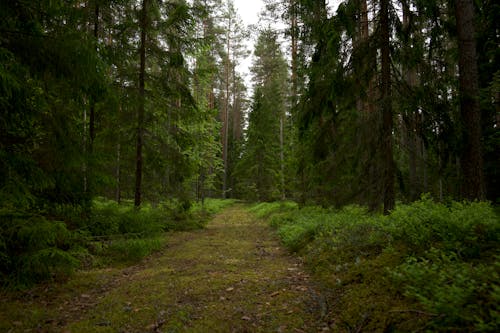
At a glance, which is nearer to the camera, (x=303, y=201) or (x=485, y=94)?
(x=485, y=94)

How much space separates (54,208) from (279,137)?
1085 inches

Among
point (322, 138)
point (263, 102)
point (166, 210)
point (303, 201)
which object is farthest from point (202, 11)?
point (263, 102)

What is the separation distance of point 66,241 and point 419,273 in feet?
20.5

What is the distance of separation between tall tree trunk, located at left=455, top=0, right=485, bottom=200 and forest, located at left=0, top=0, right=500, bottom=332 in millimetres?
31

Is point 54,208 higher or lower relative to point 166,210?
higher

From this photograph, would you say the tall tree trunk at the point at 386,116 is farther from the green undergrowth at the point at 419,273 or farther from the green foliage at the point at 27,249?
the green foliage at the point at 27,249

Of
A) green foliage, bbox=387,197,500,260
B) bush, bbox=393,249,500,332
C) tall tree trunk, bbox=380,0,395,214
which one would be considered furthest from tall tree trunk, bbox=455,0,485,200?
bush, bbox=393,249,500,332

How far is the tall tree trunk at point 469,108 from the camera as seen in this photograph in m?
7.36

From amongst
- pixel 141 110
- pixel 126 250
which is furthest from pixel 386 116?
pixel 141 110

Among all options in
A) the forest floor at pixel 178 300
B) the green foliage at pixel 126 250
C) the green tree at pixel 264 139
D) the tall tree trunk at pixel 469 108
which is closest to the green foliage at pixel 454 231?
the forest floor at pixel 178 300

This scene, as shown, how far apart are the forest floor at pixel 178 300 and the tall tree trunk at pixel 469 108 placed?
503 centimetres

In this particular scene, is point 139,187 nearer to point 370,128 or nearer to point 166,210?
point 166,210

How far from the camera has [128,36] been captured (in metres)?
11.4

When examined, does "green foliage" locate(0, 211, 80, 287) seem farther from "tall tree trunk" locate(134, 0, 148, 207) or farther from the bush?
"tall tree trunk" locate(134, 0, 148, 207)
